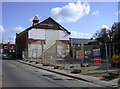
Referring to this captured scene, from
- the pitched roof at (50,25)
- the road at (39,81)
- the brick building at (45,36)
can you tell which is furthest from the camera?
the pitched roof at (50,25)

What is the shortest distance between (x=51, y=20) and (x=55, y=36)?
225 inches

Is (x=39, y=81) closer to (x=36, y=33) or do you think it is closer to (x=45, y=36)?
(x=36, y=33)

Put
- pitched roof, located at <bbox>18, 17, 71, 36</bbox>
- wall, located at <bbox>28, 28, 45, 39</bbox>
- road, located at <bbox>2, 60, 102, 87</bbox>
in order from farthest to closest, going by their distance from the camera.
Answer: pitched roof, located at <bbox>18, 17, 71, 36</bbox>
wall, located at <bbox>28, 28, 45, 39</bbox>
road, located at <bbox>2, 60, 102, 87</bbox>

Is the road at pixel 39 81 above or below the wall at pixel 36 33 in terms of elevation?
below

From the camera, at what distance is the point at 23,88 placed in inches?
311

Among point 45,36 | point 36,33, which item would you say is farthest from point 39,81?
point 45,36

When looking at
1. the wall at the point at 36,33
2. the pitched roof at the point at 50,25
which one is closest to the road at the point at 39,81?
the wall at the point at 36,33

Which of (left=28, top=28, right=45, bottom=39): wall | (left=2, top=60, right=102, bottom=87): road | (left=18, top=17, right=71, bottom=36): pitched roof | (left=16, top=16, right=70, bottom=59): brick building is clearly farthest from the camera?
(left=18, top=17, right=71, bottom=36): pitched roof

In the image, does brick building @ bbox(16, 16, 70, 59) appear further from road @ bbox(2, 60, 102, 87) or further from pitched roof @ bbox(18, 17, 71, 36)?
road @ bbox(2, 60, 102, 87)

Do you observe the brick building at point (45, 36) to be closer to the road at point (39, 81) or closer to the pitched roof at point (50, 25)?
the pitched roof at point (50, 25)

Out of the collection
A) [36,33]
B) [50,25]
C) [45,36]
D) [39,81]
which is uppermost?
[50,25]

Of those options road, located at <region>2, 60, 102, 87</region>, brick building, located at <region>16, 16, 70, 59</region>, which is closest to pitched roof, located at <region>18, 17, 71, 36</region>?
brick building, located at <region>16, 16, 70, 59</region>

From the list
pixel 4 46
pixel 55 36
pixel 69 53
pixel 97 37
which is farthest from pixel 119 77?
pixel 4 46

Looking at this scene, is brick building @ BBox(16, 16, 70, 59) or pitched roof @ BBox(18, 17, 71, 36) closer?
brick building @ BBox(16, 16, 70, 59)
